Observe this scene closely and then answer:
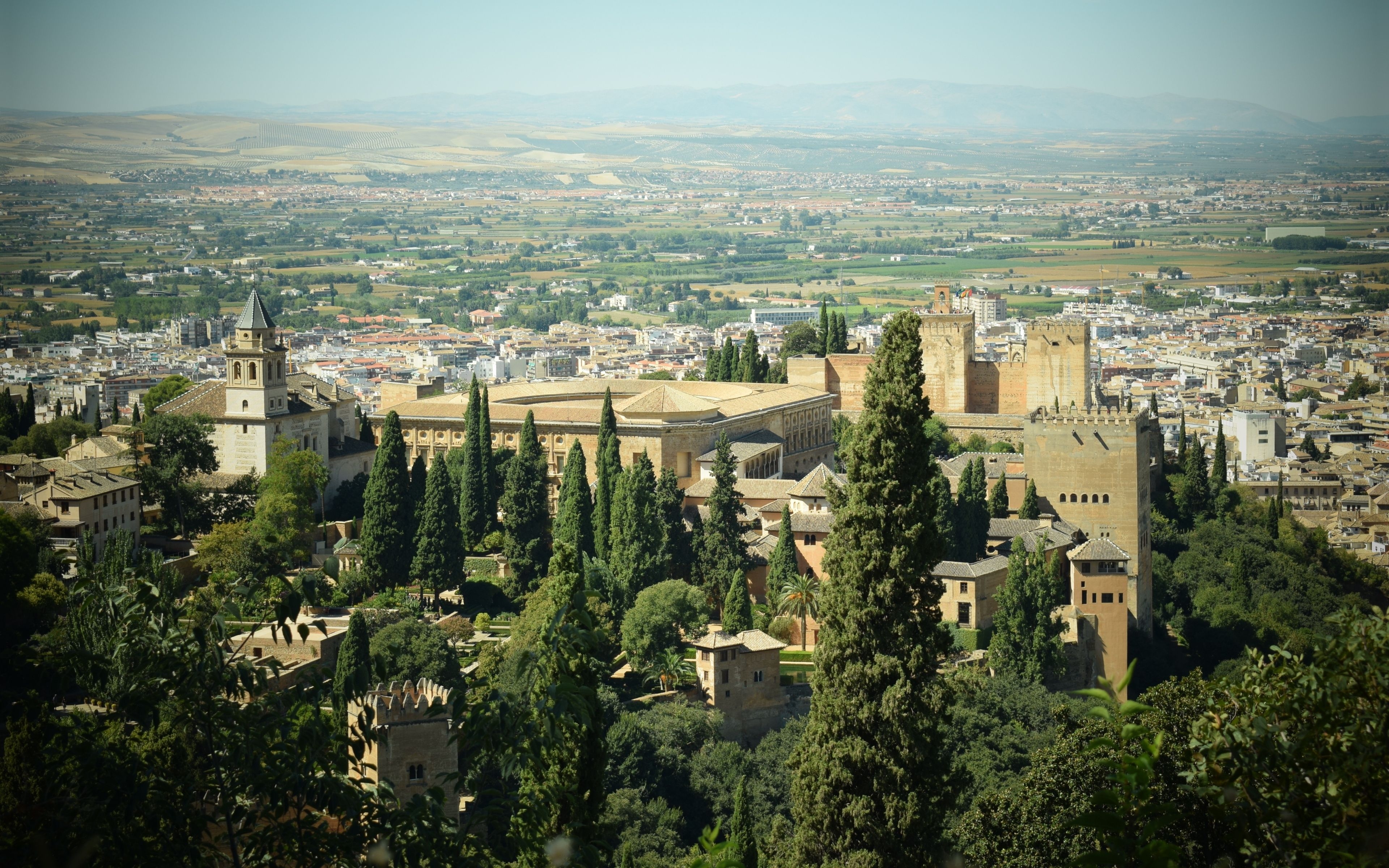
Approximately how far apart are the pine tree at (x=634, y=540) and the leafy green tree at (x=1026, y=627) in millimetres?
5877

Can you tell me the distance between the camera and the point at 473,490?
104 ft

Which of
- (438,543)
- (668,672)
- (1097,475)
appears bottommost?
(668,672)

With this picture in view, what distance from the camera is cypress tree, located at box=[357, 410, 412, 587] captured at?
28219mm

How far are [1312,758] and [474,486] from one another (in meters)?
24.8

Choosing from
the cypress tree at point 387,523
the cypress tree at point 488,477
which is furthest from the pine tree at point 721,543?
the cypress tree at point 387,523

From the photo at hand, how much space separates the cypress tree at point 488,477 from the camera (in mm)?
31766

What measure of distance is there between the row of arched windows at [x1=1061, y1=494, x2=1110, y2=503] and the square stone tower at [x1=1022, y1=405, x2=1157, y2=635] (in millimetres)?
10

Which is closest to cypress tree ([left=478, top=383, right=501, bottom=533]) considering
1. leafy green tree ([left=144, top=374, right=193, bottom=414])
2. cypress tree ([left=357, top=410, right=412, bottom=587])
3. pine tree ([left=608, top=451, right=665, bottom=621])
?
cypress tree ([left=357, top=410, right=412, bottom=587])

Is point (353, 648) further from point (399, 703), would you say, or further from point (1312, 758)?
point (1312, 758)

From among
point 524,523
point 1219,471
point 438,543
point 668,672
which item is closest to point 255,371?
point 438,543

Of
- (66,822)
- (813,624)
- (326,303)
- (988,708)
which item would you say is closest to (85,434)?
(813,624)

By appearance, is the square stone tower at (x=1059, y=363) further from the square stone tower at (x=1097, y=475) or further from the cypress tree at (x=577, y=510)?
the cypress tree at (x=577, y=510)

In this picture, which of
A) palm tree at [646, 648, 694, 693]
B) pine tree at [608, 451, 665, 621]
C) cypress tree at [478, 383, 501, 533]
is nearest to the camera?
palm tree at [646, 648, 694, 693]

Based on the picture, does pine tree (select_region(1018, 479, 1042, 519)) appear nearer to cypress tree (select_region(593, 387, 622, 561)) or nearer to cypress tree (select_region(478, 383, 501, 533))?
cypress tree (select_region(593, 387, 622, 561))
